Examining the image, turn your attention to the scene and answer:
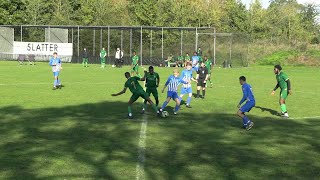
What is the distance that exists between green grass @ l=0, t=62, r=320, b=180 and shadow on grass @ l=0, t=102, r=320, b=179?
21 mm

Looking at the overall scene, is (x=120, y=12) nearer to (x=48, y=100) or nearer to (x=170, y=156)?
(x=48, y=100)

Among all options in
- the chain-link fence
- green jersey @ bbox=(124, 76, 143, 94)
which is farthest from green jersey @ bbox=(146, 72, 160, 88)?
the chain-link fence

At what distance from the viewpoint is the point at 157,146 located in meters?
12.5

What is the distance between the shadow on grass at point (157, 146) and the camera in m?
9.93

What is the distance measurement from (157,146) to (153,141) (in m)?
0.68

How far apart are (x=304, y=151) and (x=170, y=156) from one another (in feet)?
12.0

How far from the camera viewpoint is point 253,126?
52.3 feet

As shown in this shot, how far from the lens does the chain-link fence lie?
55.9 meters

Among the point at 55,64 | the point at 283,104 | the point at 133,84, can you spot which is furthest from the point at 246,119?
the point at 55,64

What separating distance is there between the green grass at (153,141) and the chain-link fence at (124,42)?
110 feet

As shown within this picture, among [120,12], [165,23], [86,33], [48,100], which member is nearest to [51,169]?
[48,100]

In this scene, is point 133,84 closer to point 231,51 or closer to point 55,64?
point 55,64

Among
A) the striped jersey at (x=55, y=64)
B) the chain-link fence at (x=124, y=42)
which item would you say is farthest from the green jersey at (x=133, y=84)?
the chain-link fence at (x=124, y=42)

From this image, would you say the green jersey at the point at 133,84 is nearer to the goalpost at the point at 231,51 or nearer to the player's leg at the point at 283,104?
the player's leg at the point at 283,104
